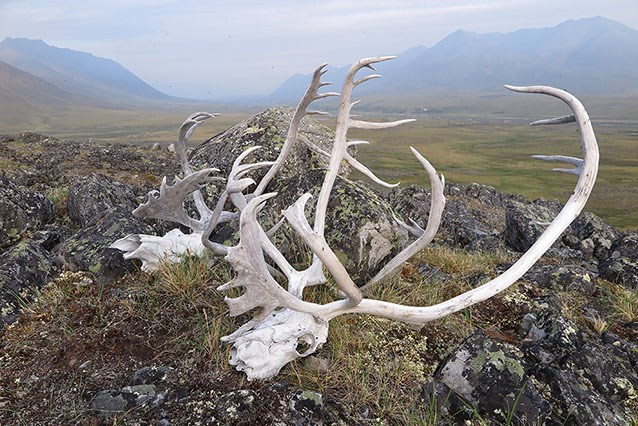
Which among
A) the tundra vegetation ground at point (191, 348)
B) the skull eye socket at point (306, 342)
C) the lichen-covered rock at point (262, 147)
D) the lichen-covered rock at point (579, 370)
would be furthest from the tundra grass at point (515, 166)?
the skull eye socket at point (306, 342)

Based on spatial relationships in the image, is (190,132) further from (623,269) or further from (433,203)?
(623,269)

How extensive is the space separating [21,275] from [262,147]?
434cm

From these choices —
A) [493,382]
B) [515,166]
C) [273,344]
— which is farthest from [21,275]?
[515,166]

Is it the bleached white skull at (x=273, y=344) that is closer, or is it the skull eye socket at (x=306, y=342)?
the bleached white skull at (x=273, y=344)

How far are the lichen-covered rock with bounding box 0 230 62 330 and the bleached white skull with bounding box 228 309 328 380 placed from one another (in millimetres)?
2971

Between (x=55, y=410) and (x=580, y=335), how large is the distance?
5046 millimetres

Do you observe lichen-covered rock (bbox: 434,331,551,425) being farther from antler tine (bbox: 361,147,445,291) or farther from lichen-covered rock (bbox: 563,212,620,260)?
lichen-covered rock (bbox: 563,212,620,260)

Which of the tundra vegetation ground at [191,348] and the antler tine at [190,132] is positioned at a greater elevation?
the antler tine at [190,132]

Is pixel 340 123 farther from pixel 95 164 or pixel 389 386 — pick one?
pixel 95 164

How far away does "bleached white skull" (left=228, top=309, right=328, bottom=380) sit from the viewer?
3686mm

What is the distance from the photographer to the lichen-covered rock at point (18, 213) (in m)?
7.29

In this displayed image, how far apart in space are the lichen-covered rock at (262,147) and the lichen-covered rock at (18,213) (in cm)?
294

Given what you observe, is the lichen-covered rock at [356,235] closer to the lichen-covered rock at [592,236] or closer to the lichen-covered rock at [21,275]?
the lichen-covered rock at [21,275]

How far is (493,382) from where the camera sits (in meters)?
3.81
